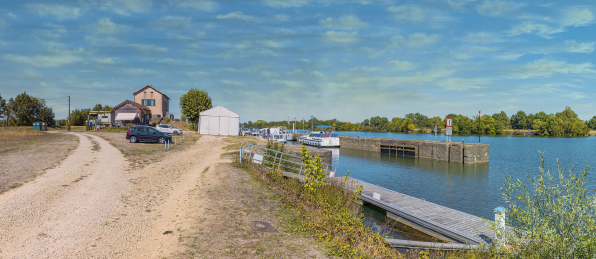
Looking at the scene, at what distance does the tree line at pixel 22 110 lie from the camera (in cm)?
6250

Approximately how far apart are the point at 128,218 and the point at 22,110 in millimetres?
79530

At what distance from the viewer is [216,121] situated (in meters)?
42.6

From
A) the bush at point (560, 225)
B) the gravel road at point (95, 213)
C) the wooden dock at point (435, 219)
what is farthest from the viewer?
the wooden dock at point (435, 219)

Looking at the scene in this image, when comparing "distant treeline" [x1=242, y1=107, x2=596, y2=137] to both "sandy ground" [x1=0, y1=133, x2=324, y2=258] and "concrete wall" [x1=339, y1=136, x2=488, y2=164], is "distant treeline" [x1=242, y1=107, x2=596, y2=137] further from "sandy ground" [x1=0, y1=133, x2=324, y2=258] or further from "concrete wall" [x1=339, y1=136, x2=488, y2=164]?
"sandy ground" [x1=0, y1=133, x2=324, y2=258]

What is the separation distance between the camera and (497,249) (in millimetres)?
5727

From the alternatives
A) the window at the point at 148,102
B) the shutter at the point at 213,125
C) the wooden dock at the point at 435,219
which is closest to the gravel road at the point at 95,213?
the wooden dock at the point at 435,219

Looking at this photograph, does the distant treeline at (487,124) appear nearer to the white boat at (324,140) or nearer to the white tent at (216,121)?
the white boat at (324,140)

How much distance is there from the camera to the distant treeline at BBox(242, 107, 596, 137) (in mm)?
110938

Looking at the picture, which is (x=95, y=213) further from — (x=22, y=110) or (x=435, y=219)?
(x=22, y=110)

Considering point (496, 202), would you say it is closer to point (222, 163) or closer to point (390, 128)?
point (222, 163)

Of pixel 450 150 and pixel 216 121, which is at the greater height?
pixel 216 121

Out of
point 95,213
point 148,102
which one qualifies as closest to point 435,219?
point 95,213

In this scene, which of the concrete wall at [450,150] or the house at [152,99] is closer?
the concrete wall at [450,150]

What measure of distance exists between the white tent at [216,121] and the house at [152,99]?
973 inches
